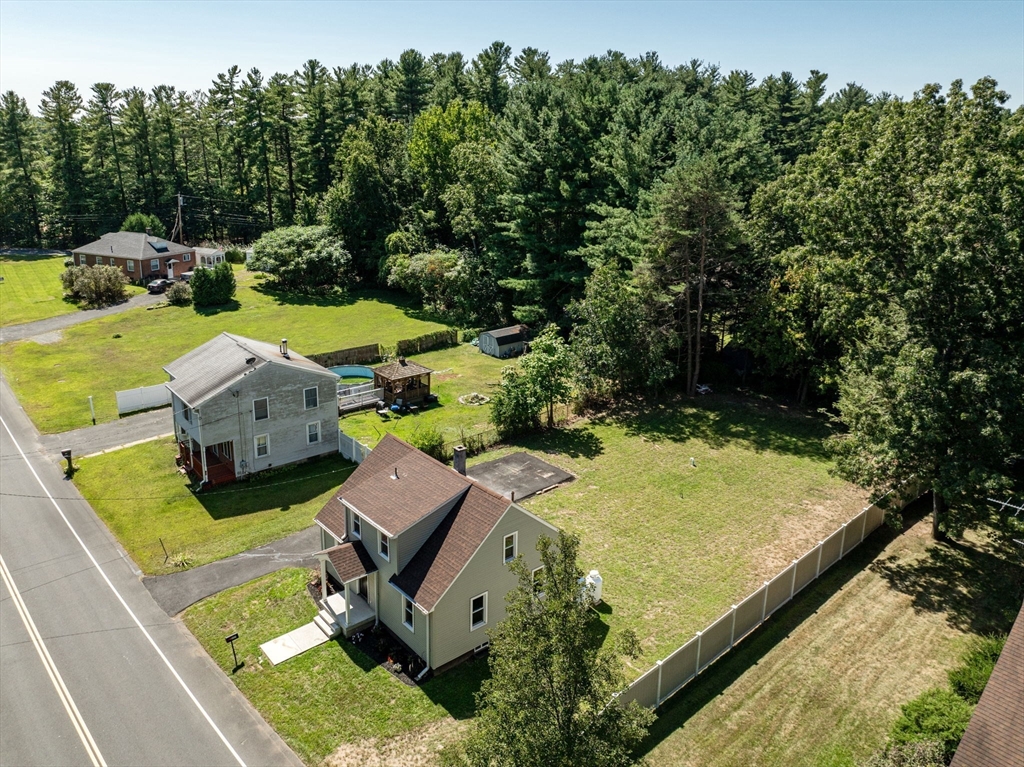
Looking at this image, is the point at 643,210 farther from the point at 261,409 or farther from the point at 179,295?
the point at 179,295

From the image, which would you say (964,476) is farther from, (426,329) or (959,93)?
(426,329)

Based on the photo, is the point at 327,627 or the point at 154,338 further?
the point at 154,338

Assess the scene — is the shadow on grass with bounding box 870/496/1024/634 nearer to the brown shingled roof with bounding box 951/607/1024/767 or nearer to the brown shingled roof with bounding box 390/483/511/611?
the brown shingled roof with bounding box 951/607/1024/767

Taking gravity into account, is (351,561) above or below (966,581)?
above

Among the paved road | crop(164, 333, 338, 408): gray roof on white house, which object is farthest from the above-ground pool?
the paved road

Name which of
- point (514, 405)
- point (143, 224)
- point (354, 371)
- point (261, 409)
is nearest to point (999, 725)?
point (514, 405)

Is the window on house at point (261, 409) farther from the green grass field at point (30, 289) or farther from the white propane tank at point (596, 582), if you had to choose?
the green grass field at point (30, 289)

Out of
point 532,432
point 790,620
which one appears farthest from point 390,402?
point 790,620

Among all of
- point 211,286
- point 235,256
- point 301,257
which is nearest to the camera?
point 211,286
